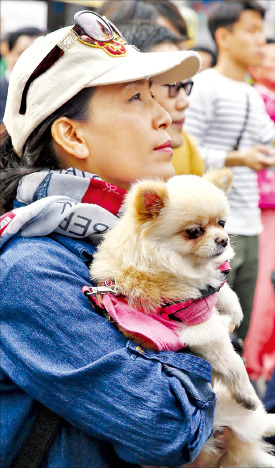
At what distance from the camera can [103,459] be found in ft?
5.60

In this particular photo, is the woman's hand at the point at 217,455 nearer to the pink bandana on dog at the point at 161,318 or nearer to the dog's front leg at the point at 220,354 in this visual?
the dog's front leg at the point at 220,354

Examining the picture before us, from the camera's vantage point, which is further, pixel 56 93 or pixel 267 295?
pixel 267 295

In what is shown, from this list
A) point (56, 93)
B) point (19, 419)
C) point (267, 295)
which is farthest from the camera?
point (267, 295)

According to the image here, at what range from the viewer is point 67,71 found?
6.20 feet

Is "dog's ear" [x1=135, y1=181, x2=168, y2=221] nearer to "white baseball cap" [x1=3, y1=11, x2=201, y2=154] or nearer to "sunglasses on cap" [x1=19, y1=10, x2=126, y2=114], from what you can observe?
"white baseball cap" [x1=3, y1=11, x2=201, y2=154]

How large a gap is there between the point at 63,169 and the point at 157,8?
2.54 m

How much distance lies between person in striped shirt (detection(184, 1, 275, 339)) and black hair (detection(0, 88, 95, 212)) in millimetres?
2195

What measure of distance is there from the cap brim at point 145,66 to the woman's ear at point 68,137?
16 centimetres

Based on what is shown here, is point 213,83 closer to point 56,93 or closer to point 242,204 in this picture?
point 242,204

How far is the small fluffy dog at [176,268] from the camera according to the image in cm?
172

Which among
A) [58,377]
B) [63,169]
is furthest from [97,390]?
[63,169]

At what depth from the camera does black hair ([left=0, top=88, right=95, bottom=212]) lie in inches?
77.1

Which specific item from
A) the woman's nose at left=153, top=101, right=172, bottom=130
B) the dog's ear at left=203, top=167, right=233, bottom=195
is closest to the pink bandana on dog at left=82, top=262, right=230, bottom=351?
the dog's ear at left=203, top=167, right=233, bottom=195

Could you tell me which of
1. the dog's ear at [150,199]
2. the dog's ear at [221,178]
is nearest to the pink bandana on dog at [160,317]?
the dog's ear at [150,199]
